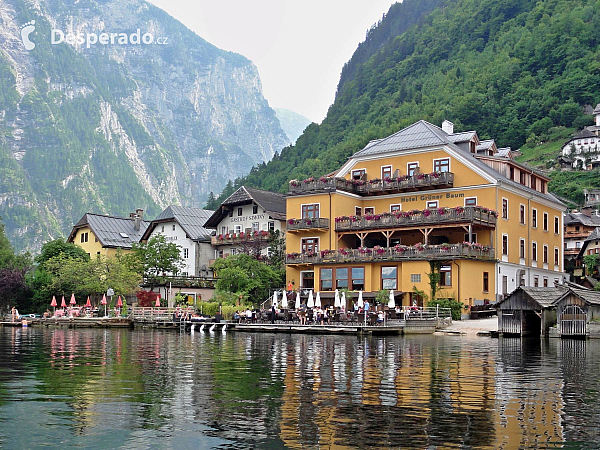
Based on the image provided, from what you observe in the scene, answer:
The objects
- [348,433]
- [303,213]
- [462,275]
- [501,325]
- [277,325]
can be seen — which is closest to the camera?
[348,433]

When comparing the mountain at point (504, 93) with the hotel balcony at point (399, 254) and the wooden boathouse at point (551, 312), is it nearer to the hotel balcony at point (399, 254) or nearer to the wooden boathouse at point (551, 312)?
the hotel balcony at point (399, 254)

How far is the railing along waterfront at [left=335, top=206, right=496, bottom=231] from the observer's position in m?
59.9

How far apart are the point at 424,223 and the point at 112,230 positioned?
47224 mm

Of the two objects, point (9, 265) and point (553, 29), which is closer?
point (9, 265)

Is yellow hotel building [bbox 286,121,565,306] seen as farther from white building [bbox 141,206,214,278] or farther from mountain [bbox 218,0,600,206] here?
mountain [bbox 218,0,600,206]

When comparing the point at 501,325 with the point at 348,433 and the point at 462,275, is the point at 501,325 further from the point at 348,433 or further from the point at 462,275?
the point at 348,433

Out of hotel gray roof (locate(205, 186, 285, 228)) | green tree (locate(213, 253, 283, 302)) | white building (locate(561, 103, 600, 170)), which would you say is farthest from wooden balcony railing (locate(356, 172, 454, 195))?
white building (locate(561, 103, 600, 170))

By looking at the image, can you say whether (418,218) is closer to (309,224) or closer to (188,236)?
(309,224)

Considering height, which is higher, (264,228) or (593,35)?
(593,35)

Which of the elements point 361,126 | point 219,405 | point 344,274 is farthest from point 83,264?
point 361,126

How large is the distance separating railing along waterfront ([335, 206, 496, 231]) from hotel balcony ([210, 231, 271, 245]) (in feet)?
40.8

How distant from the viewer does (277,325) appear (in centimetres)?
5269

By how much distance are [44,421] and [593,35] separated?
583ft

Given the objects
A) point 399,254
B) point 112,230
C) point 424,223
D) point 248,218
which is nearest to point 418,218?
point 424,223
